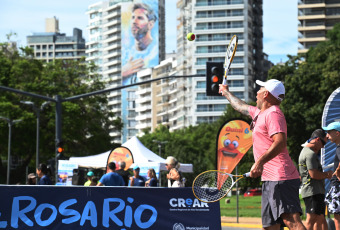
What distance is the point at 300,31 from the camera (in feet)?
456

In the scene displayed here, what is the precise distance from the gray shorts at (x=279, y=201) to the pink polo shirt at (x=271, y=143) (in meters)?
0.07

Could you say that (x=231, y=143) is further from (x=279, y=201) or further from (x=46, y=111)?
(x=46, y=111)

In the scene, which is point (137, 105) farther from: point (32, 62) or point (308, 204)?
point (308, 204)

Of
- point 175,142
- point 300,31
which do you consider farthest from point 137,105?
point 175,142

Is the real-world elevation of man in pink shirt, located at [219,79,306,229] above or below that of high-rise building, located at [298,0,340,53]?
below

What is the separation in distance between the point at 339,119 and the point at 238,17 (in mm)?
132313

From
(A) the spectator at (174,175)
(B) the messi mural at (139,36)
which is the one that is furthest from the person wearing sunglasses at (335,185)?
(B) the messi mural at (139,36)

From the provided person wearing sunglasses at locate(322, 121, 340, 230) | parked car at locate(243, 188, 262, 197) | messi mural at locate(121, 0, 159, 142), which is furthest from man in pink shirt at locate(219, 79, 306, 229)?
messi mural at locate(121, 0, 159, 142)

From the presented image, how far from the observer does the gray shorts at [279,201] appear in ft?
24.5

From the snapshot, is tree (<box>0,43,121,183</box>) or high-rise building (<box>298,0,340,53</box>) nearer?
tree (<box>0,43,121,183</box>)

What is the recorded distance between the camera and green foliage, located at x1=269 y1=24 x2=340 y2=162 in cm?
4894

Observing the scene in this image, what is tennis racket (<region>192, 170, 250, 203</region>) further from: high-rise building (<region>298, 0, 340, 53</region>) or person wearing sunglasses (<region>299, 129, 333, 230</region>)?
high-rise building (<region>298, 0, 340, 53</region>)

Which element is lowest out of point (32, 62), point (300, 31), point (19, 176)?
point (19, 176)

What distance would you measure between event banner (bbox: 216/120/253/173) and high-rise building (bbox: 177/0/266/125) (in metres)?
123
